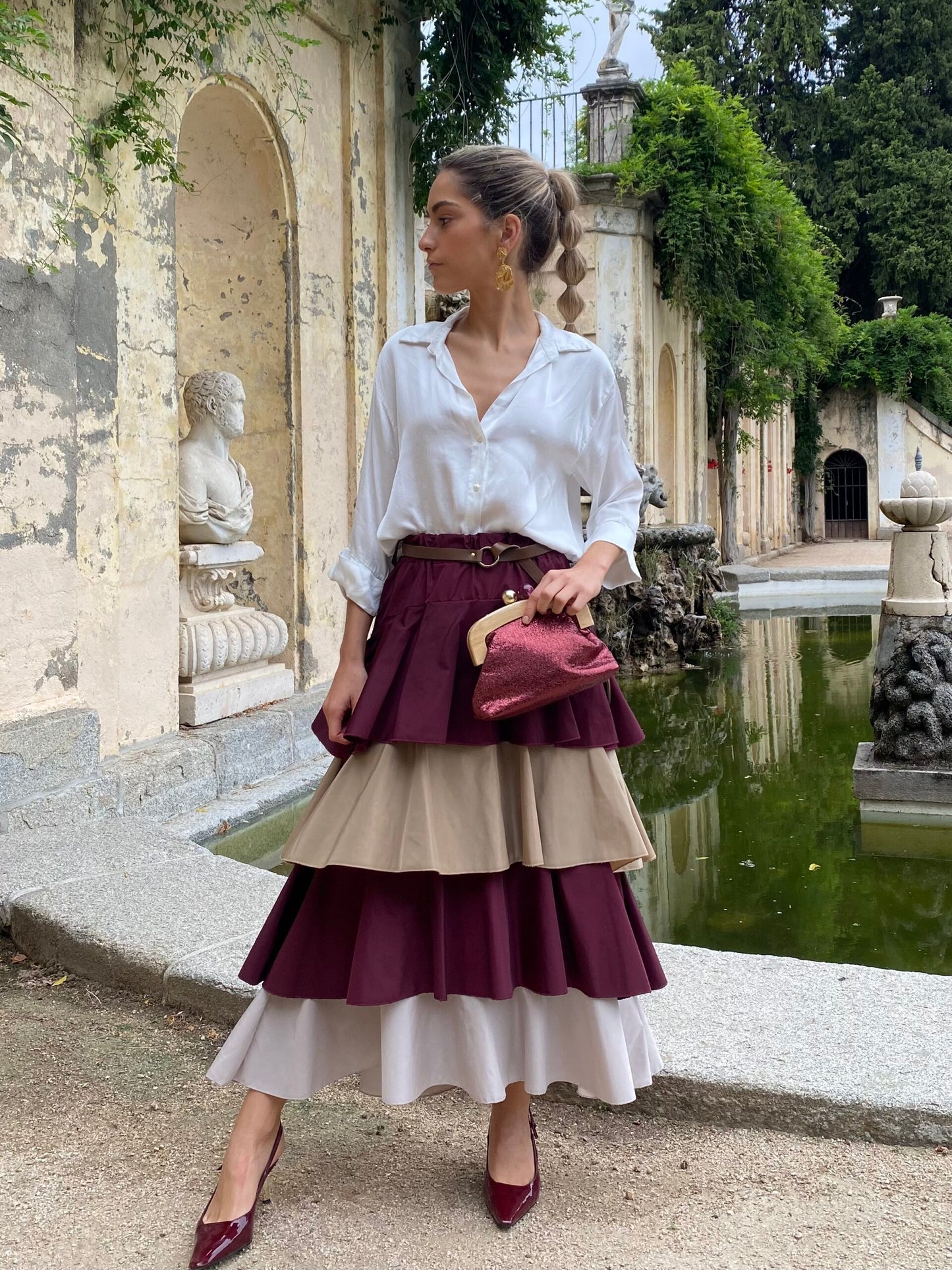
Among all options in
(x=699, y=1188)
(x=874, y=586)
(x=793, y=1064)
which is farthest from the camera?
(x=874, y=586)

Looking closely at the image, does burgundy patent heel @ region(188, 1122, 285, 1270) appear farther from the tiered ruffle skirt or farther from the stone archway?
the stone archway

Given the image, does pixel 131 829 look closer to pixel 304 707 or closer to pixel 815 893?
pixel 304 707

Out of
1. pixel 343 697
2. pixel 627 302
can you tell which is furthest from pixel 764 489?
pixel 343 697

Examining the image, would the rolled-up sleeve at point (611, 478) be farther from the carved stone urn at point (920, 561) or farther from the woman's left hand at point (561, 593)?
the carved stone urn at point (920, 561)

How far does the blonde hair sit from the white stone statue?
14735 millimetres

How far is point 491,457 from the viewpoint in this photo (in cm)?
195

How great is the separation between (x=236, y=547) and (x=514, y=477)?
392 cm

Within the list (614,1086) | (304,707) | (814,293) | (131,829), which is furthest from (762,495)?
(614,1086)

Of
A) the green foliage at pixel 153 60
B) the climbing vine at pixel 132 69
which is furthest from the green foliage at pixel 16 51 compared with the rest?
the green foliage at pixel 153 60

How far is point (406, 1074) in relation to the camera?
1853 millimetres

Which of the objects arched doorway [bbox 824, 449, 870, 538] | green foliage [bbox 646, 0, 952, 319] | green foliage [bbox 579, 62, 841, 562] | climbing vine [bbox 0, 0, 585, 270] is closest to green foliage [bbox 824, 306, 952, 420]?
green foliage [bbox 646, 0, 952, 319]

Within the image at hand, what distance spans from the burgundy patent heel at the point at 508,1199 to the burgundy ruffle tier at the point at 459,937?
1.12 ft

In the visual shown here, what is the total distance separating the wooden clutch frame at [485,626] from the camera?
1.83 meters

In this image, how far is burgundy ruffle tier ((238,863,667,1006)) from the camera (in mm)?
1825
